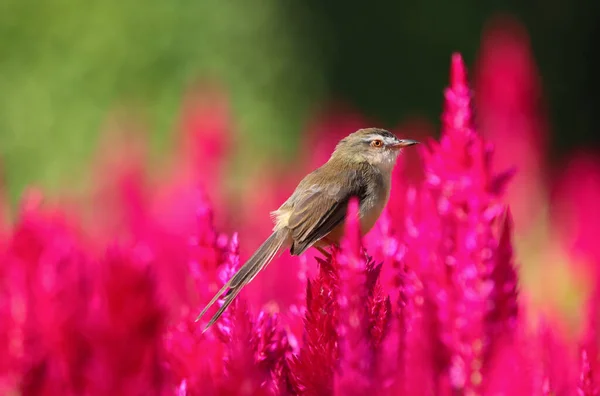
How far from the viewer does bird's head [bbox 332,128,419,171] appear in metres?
2.44

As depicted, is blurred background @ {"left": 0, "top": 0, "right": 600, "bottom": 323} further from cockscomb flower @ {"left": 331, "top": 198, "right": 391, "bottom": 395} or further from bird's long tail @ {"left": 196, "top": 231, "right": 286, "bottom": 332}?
cockscomb flower @ {"left": 331, "top": 198, "right": 391, "bottom": 395}

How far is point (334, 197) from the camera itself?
6.52ft

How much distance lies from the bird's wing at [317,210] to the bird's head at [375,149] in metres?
0.31

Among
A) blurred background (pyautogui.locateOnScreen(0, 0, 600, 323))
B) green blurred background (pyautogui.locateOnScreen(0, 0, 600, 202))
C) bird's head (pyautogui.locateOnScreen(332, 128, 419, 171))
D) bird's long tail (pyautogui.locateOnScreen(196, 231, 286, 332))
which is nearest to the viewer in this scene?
bird's long tail (pyautogui.locateOnScreen(196, 231, 286, 332))

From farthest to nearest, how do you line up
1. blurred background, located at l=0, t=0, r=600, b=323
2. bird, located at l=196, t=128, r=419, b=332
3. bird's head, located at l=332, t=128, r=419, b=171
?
blurred background, located at l=0, t=0, r=600, b=323, bird's head, located at l=332, t=128, r=419, b=171, bird, located at l=196, t=128, r=419, b=332

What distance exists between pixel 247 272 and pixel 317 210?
1.54 feet

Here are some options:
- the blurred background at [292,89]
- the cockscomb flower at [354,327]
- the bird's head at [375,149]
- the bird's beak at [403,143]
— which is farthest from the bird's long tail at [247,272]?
the blurred background at [292,89]

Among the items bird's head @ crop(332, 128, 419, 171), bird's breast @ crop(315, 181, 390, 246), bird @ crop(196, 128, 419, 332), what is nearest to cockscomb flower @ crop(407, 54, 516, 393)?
bird @ crop(196, 128, 419, 332)

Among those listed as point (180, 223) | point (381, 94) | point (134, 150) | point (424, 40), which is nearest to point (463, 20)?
point (424, 40)

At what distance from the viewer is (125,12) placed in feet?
18.0

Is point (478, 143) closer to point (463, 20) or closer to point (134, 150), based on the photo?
point (134, 150)

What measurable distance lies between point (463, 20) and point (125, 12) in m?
2.92

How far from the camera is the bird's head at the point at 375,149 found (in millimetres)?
2439

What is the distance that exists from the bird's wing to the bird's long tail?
0.04 metres
